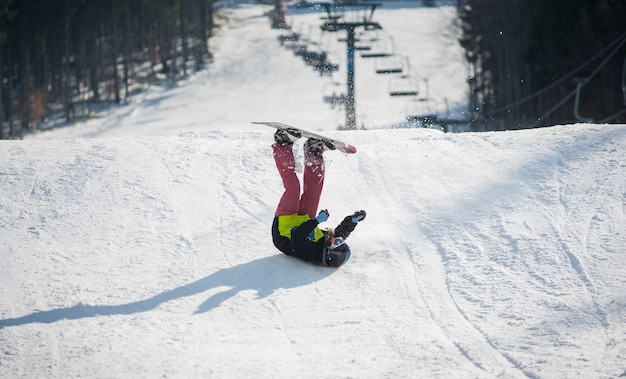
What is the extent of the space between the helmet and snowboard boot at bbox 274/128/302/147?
41.3 inches

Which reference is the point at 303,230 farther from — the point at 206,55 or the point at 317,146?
the point at 206,55

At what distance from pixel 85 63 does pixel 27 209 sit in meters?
31.3

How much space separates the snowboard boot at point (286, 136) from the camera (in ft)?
23.7

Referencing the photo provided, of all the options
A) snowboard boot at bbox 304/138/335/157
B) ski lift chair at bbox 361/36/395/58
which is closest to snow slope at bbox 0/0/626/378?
snowboard boot at bbox 304/138/335/157

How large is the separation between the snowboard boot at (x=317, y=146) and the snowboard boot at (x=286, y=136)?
0.13m

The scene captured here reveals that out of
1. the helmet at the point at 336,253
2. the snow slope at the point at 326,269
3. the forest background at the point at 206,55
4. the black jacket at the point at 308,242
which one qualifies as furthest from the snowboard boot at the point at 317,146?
the forest background at the point at 206,55

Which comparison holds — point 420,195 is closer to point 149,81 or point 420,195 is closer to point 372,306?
point 372,306

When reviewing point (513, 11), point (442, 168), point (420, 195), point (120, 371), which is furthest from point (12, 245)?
point (513, 11)

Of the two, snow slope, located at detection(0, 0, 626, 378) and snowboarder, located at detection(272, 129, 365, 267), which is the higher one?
snowboarder, located at detection(272, 129, 365, 267)

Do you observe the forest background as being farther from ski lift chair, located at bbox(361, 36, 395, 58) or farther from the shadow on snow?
the shadow on snow

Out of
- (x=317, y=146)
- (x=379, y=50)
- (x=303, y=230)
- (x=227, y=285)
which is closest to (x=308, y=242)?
(x=303, y=230)

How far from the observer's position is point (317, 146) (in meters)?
7.27

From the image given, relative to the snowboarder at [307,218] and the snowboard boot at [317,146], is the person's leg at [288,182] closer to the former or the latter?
the snowboarder at [307,218]

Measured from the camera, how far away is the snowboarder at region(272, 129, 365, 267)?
6.95 m
